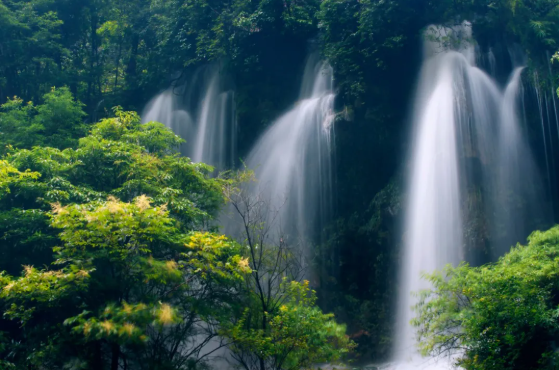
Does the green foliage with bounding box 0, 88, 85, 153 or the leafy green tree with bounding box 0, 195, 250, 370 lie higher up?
the green foliage with bounding box 0, 88, 85, 153

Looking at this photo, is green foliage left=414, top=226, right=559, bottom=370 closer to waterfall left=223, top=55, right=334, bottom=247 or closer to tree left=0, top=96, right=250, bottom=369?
tree left=0, top=96, right=250, bottom=369

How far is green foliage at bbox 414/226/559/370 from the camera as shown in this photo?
934 cm

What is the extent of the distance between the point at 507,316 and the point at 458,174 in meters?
6.70

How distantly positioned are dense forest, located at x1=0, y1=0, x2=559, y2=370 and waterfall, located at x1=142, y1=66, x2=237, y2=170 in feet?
0.36

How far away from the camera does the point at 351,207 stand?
18109 millimetres

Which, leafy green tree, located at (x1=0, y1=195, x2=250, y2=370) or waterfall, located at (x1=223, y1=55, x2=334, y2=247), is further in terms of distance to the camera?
waterfall, located at (x1=223, y1=55, x2=334, y2=247)

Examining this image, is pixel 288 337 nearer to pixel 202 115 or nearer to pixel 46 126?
pixel 46 126

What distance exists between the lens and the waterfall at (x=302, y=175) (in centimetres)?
1819

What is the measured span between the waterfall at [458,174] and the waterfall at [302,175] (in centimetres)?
323

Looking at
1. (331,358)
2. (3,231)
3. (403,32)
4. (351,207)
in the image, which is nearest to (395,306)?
(351,207)

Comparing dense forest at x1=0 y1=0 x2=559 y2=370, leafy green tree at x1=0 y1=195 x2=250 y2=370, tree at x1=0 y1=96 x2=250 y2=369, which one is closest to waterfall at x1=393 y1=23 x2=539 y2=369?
dense forest at x1=0 y1=0 x2=559 y2=370

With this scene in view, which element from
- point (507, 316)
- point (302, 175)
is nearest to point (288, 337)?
point (507, 316)

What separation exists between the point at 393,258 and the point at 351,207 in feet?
8.36

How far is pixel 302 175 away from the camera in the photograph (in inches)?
726
